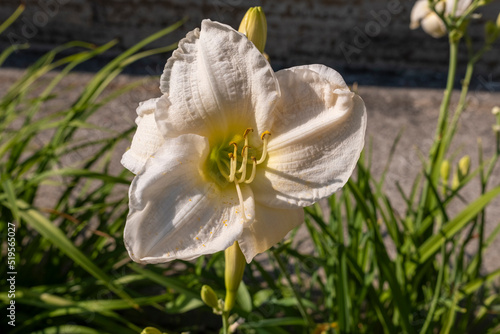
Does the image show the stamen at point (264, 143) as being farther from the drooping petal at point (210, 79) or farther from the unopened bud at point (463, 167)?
the unopened bud at point (463, 167)

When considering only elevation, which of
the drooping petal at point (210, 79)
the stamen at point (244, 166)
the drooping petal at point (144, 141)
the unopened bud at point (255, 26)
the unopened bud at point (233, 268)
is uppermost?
the unopened bud at point (255, 26)

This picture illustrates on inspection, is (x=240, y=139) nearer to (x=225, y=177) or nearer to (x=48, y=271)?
(x=225, y=177)
